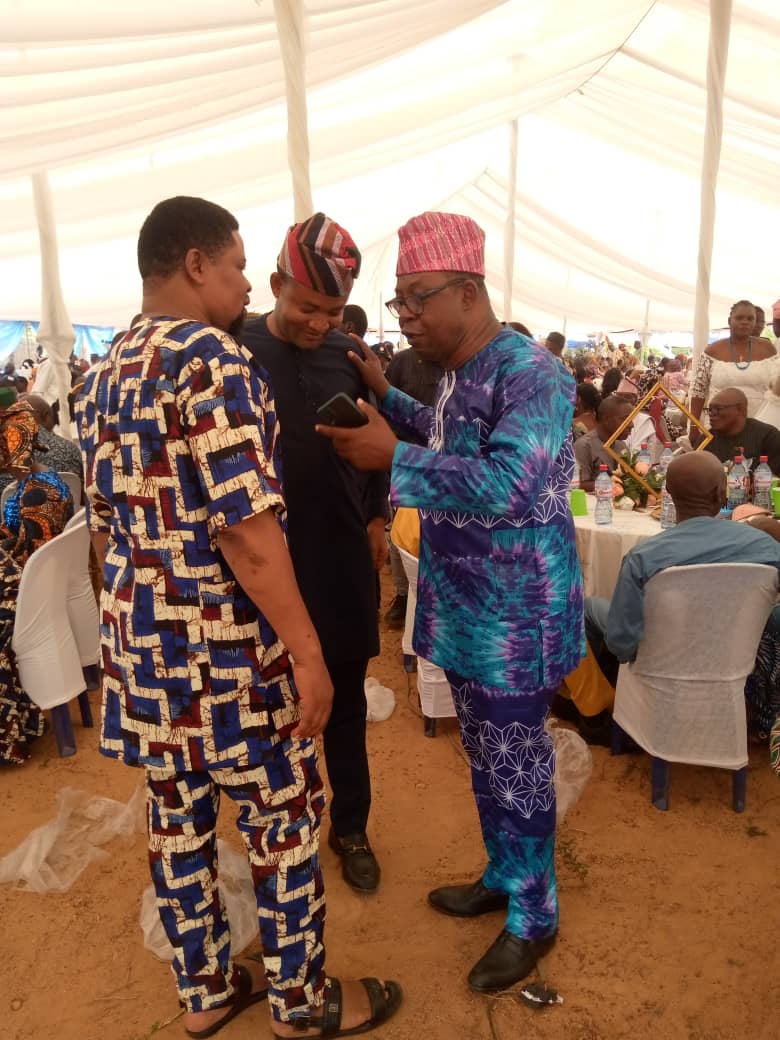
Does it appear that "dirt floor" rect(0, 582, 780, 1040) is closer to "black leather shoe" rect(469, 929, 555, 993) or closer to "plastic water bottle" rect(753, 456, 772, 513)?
"black leather shoe" rect(469, 929, 555, 993)

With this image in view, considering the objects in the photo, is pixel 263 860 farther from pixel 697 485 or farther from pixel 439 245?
pixel 697 485

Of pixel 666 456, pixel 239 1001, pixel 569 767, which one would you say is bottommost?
pixel 569 767

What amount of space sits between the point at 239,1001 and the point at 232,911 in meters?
0.38

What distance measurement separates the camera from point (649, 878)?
95.8 inches

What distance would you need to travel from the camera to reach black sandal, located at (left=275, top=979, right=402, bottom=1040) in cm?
177

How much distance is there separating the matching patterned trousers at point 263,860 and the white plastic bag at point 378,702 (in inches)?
74.4

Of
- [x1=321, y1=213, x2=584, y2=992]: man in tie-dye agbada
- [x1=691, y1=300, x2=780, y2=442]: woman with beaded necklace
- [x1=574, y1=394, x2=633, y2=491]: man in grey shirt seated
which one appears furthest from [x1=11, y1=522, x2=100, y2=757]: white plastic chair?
[x1=691, y1=300, x2=780, y2=442]: woman with beaded necklace

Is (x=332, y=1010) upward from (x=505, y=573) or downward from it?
downward

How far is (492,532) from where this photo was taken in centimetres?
173

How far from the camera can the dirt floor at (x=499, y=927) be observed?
193 cm

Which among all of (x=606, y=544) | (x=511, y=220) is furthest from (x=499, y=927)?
(x=511, y=220)

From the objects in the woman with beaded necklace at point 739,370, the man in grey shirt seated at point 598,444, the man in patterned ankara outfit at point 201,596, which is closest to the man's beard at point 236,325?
the man in patterned ankara outfit at point 201,596

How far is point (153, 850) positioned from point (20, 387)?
9.34m

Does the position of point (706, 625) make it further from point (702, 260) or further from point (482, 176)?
point (482, 176)
